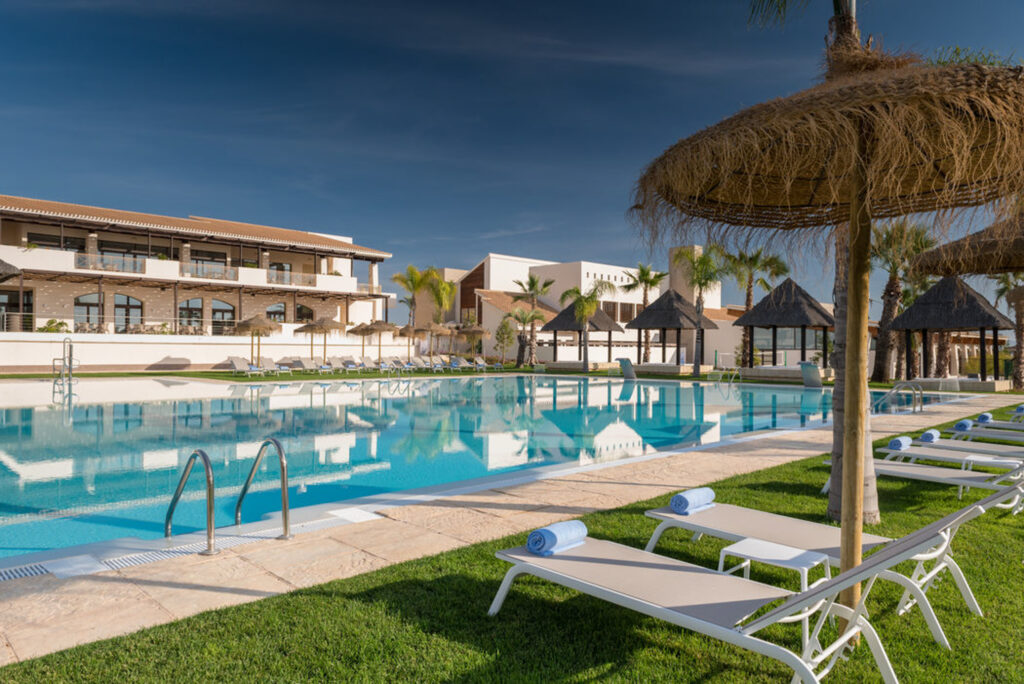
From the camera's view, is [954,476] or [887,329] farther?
[887,329]

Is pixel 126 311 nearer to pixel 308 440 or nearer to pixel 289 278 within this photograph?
pixel 289 278

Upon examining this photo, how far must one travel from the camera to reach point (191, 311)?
32844 millimetres

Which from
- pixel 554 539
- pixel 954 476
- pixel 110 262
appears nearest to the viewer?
pixel 554 539

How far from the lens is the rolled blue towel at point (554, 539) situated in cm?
334

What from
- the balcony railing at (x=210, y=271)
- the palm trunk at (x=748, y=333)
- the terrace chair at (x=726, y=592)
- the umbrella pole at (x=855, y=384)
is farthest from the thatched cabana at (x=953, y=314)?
the balcony railing at (x=210, y=271)

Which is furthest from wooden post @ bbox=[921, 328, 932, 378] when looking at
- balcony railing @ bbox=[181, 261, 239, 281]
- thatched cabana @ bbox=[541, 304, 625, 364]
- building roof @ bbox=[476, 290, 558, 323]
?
balcony railing @ bbox=[181, 261, 239, 281]

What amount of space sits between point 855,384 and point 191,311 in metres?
35.4

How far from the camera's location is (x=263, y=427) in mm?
12484

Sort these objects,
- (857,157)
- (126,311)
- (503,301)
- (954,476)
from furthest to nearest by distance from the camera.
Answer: (503,301)
(126,311)
(954,476)
(857,157)

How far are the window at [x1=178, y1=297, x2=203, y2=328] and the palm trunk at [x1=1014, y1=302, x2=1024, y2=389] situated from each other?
115ft

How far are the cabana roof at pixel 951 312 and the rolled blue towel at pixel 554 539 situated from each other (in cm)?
2095

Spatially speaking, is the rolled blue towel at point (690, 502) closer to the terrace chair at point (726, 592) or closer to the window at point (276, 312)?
the terrace chair at point (726, 592)

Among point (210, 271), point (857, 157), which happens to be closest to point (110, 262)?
point (210, 271)

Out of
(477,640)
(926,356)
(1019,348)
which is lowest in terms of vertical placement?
(477,640)
